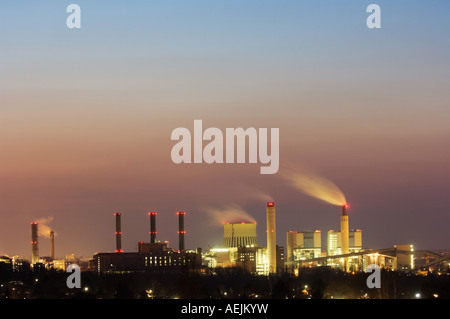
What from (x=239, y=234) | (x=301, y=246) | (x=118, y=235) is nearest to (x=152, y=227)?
(x=118, y=235)

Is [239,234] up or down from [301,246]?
up

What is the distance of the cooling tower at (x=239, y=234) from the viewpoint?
5128 inches

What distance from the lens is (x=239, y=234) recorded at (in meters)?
131

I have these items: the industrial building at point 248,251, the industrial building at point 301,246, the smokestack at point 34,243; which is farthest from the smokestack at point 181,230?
the smokestack at point 34,243

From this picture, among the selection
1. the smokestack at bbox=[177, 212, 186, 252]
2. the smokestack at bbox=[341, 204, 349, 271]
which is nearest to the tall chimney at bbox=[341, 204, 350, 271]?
the smokestack at bbox=[341, 204, 349, 271]

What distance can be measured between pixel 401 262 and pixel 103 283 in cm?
6748

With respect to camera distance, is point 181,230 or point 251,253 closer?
point 251,253

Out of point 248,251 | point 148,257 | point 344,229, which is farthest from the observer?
point 148,257

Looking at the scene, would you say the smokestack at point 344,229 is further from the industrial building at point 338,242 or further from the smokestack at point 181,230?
the smokestack at point 181,230

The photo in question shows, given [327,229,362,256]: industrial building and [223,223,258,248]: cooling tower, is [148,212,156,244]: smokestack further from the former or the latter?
[327,229,362,256]: industrial building

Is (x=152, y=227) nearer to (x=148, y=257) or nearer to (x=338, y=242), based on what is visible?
(x=148, y=257)

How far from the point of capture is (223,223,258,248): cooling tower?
13025cm
